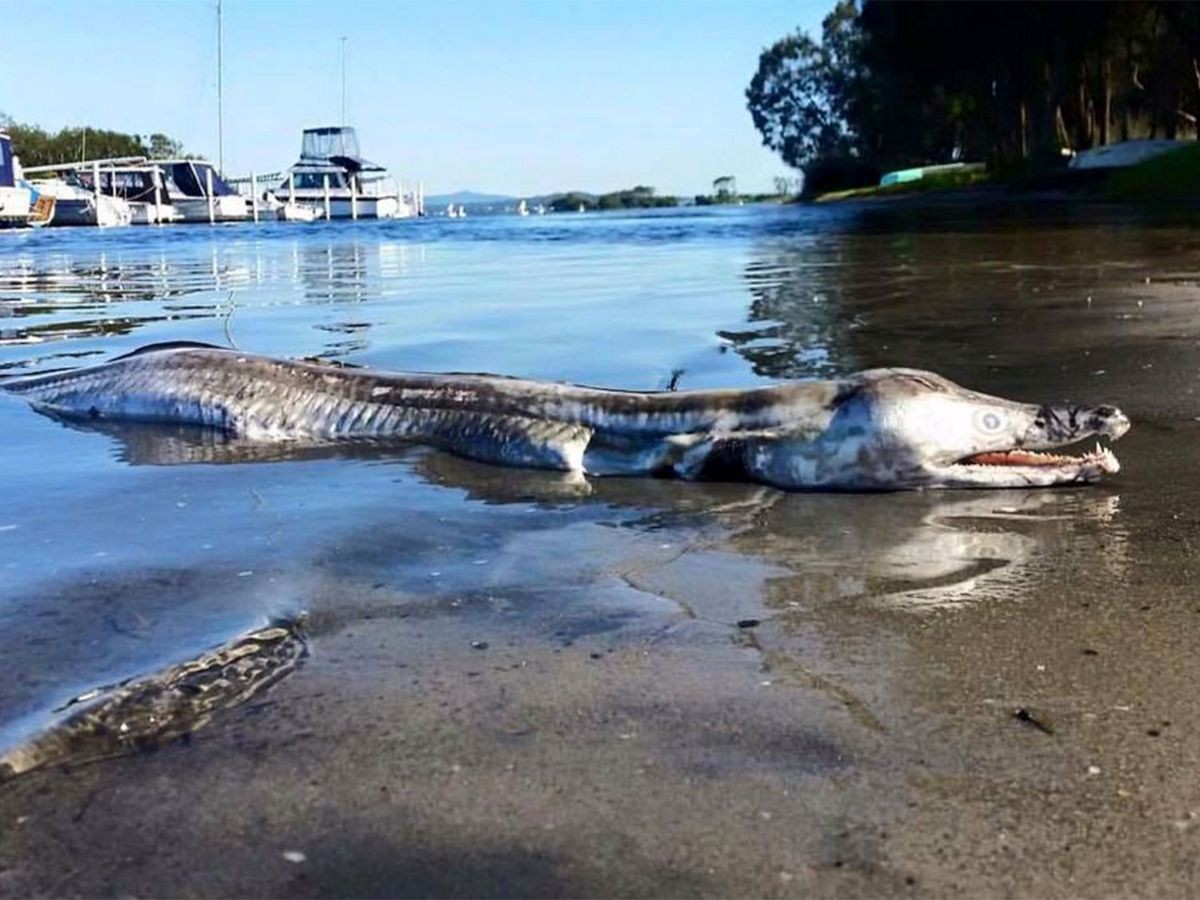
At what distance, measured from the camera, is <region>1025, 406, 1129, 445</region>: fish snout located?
451 centimetres

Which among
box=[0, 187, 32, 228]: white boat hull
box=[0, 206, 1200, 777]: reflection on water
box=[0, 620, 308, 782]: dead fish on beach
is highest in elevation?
box=[0, 187, 32, 228]: white boat hull

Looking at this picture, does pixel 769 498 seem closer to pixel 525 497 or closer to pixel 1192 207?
pixel 525 497

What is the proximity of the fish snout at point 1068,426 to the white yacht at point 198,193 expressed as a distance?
71614 millimetres

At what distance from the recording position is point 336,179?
88.4 metres

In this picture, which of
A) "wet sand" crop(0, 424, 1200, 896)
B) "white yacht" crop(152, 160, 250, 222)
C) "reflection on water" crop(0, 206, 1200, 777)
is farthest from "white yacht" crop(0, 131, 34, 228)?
"wet sand" crop(0, 424, 1200, 896)

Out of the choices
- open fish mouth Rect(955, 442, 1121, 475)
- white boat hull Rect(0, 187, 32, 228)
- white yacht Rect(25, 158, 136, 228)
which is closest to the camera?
open fish mouth Rect(955, 442, 1121, 475)

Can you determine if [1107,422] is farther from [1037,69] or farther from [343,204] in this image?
[343,204]

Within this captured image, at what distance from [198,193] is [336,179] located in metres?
14.3

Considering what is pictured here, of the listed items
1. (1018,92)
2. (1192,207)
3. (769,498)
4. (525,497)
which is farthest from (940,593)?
(1018,92)

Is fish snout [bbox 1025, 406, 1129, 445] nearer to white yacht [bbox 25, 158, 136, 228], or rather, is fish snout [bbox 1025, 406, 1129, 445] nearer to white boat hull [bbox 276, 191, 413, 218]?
white yacht [bbox 25, 158, 136, 228]

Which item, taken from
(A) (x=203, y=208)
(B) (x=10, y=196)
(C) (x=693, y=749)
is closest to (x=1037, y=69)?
(B) (x=10, y=196)

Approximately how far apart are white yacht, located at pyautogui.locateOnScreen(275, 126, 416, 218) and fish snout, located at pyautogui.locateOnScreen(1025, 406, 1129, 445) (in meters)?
81.5

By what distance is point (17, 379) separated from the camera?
711 cm

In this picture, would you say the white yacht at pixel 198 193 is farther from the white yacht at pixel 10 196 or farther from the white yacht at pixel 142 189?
the white yacht at pixel 10 196
